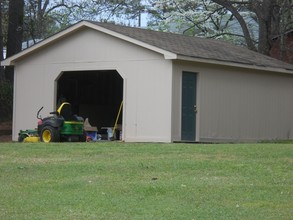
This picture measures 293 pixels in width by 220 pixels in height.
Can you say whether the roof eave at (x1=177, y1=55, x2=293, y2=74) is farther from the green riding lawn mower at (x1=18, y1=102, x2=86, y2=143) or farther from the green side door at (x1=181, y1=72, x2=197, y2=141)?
the green riding lawn mower at (x1=18, y1=102, x2=86, y2=143)

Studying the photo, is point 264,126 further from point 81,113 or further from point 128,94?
point 81,113

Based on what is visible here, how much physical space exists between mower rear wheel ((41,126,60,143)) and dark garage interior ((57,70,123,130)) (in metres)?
5.98

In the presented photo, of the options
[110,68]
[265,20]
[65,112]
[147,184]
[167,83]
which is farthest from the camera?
[265,20]

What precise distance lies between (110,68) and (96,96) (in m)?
6.51

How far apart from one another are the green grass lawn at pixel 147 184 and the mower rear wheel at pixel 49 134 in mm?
4447

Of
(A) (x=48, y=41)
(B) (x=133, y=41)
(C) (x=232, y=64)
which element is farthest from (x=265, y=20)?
(A) (x=48, y=41)

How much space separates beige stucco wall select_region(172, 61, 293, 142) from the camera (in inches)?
774

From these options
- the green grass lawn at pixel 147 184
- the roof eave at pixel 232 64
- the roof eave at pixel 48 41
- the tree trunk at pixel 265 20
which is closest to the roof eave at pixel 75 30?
the roof eave at pixel 48 41

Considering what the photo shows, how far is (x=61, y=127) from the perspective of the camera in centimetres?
1855

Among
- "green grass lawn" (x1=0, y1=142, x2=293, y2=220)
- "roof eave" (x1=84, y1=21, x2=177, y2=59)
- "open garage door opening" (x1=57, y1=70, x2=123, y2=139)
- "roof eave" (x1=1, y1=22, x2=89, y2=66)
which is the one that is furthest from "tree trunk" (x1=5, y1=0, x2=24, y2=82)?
"green grass lawn" (x1=0, y1=142, x2=293, y2=220)

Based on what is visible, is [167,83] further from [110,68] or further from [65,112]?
[65,112]

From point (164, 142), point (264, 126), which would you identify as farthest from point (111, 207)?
point (264, 126)

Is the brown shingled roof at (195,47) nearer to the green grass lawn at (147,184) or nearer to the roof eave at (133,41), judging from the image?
the roof eave at (133,41)

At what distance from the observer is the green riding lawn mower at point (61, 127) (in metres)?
18.5
